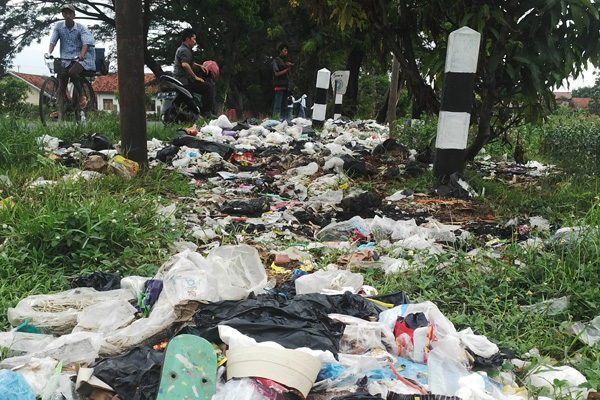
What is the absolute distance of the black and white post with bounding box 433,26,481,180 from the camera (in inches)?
197

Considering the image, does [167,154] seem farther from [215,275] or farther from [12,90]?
[12,90]

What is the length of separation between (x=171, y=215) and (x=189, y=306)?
1494 mm

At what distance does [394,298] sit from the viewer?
2670 mm

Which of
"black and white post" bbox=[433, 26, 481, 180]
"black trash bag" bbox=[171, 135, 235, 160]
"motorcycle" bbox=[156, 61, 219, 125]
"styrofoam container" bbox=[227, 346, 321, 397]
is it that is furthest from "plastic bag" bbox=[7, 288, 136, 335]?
"motorcycle" bbox=[156, 61, 219, 125]

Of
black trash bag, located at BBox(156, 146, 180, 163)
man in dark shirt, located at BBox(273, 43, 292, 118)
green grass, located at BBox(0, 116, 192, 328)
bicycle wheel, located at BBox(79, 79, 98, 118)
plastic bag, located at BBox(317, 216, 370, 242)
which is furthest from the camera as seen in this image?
man in dark shirt, located at BBox(273, 43, 292, 118)

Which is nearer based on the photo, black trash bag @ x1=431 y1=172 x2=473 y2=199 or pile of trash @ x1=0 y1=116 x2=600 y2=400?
pile of trash @ x1=0 y1=116 x2=600 y2=400

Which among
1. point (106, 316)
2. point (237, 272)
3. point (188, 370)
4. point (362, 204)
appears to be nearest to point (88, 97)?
point (362, 204)

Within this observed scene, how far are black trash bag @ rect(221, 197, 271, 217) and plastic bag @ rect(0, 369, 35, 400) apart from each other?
9.11 ft

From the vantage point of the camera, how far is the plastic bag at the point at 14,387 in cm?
167

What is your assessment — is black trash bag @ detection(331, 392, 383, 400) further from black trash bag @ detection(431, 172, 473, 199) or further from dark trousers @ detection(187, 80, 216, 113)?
dark trousers @ detection(187, 80, 216, 113)

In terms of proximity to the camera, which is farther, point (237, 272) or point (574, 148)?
point (574, 148)

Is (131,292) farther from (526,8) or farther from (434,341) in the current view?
(526,8)

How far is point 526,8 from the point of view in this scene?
195 inches

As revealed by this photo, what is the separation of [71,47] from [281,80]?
519 cm
